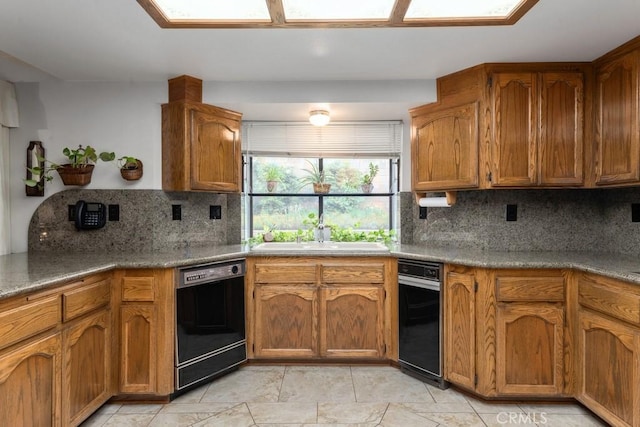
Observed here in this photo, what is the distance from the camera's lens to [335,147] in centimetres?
329

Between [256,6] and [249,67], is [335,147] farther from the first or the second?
[256,6]

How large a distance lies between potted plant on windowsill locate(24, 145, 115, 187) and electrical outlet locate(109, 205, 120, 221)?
9.9 inches

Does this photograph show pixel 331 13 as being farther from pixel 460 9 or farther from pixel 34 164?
pixel 34 164

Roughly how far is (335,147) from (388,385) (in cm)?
200

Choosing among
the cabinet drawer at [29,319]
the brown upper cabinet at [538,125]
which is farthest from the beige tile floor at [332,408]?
the brown upper cabinet at [538,125]

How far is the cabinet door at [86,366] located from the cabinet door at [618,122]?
10.5ft

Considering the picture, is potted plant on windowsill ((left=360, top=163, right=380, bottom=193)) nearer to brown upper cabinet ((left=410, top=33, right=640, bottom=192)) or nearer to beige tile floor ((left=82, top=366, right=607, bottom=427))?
brown upper cabinet ((left=410, top=33, right=640, bottom=192))

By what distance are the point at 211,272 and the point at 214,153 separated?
3.13 ft

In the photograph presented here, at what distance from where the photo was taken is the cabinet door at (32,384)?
1.48 m

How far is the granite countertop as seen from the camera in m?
1.73

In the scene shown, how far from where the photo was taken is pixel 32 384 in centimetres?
161

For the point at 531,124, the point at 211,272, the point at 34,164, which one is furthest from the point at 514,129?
the point at 34,164

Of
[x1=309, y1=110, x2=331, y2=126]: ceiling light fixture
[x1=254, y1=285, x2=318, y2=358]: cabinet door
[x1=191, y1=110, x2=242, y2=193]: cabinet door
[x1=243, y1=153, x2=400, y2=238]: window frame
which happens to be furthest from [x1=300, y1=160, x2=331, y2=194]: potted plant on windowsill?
[x1=254, y1=285, x2=318, y2=358]: cabinet door

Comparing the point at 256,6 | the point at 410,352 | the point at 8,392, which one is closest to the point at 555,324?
the point at 410,352
